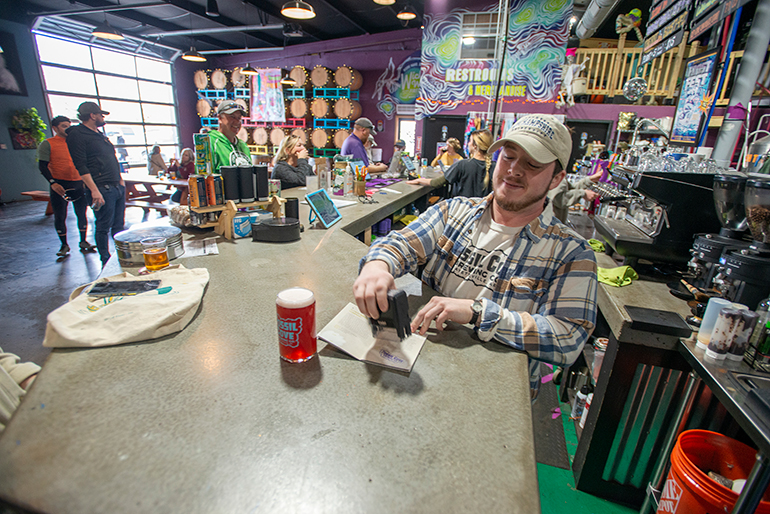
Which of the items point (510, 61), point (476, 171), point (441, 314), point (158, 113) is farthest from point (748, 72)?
point (158, 113)

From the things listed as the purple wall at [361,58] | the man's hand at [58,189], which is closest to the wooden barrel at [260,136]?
the purple wall at [361,58]

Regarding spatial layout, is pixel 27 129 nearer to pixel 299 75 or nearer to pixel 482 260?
pixel 299 75

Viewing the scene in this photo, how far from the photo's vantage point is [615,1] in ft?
19.0

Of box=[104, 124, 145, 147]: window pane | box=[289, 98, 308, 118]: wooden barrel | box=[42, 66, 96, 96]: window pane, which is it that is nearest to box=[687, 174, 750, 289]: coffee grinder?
box=[289, 98, 308, 118]: wooden barrel

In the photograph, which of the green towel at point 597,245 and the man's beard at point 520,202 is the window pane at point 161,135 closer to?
the green towel at point 597,245

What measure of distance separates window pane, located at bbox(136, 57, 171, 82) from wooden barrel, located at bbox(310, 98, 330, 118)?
20.0 feet

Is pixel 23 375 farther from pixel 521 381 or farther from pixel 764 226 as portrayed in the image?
pixel 764 226

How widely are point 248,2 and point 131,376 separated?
388 inches

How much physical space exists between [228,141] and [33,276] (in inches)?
131

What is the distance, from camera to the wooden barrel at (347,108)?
1065cm

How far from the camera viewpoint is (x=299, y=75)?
35.9ft

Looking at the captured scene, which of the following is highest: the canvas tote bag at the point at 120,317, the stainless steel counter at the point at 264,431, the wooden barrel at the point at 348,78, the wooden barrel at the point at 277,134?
the wooden barrel at the point at 348,78

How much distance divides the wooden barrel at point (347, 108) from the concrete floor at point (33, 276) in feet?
20.9

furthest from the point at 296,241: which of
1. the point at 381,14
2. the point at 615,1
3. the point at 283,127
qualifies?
the point at 283,127
